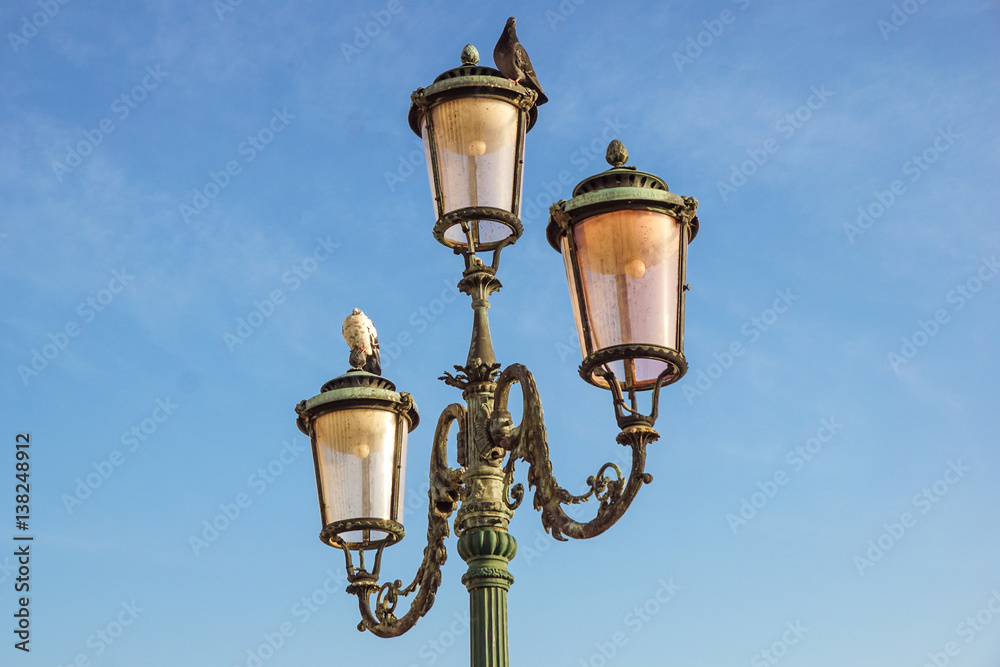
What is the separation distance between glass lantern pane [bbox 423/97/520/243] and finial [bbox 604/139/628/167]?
2.73 ft

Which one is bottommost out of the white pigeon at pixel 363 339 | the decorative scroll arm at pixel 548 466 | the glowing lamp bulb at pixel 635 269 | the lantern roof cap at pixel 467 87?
the decorative scroll arm at pixel 548 466

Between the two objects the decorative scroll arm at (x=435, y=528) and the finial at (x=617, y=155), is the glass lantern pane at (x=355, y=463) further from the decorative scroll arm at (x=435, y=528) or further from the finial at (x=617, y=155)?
the finial at (x=617, y=155)

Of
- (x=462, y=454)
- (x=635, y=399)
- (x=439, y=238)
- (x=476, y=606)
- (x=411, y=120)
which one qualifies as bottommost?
(x=476, y=606)

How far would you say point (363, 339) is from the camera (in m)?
7.44

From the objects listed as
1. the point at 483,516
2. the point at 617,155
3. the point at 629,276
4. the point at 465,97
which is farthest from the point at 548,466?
the point at 465,97

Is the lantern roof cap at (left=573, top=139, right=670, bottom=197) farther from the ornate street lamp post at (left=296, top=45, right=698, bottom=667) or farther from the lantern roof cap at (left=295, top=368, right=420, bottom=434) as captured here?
the lantern roof cap at (left=295, top=368, right=420, bottom=434)

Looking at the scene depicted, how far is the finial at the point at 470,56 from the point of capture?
630 cm

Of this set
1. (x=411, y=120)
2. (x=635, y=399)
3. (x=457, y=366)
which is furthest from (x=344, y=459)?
(x=635, y=399)

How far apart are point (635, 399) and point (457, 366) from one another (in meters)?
1.22

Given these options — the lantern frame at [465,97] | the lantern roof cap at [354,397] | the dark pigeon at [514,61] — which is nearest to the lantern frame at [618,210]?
the lantern frame at [465,97]

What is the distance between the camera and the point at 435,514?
630 cm

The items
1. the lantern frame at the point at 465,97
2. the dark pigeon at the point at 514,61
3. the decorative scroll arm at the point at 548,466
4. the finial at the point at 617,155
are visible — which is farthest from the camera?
the dark pigeon at the point at 514,61

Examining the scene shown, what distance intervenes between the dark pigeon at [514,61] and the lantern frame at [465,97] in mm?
57

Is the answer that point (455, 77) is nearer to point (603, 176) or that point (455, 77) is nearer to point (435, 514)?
point (603, 176)
